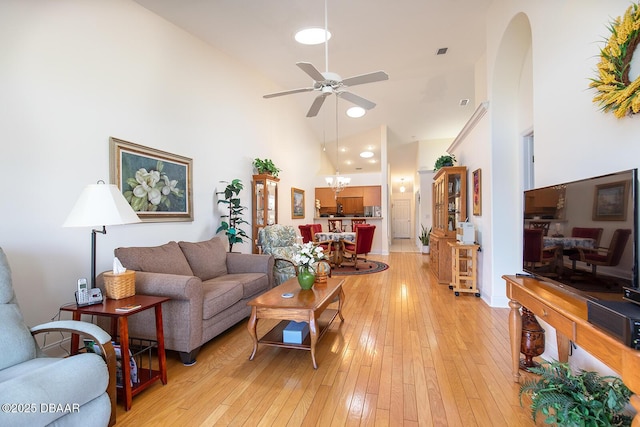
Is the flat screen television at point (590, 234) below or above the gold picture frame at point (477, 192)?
below

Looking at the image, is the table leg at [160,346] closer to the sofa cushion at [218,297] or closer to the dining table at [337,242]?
the sofa cushion at [218,297]

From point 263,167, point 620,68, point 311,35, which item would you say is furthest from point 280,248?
point 620,68

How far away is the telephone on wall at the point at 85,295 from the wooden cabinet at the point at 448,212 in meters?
4.71

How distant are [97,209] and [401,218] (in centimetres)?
1319

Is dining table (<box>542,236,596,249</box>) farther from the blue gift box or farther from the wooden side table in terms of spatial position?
the wooden side table

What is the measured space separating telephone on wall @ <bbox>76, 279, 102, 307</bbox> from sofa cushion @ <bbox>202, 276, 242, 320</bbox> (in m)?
0.74

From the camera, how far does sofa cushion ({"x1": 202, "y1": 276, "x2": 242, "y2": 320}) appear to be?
2502mm

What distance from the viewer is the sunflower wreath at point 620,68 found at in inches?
56.0

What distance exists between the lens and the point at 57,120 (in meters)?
2.47

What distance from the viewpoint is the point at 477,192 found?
14.2ft

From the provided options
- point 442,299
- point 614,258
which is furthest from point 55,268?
point 442,299

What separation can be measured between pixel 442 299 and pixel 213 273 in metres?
3.11

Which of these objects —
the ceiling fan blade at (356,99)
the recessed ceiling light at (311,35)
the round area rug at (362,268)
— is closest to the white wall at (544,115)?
the ceiling fan blade at (356,99)

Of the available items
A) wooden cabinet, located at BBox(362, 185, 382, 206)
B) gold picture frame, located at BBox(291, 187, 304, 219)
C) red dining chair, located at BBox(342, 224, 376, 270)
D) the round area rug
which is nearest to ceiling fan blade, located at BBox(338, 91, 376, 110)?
red dining chair, located at BBox(342, 224, 376, 270)
